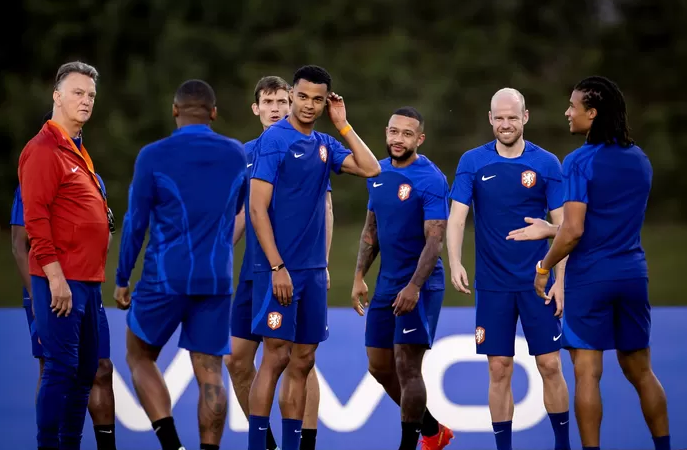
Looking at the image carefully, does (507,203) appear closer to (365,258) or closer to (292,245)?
(365,258)

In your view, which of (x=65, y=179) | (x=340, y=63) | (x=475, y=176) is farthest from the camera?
(x=340, y=63)

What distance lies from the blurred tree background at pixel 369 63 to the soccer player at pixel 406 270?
35.9 ft

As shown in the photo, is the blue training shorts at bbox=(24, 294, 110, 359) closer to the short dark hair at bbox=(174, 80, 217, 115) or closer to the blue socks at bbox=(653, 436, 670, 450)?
the short dark hair at bbox=(174, 80, 217, 115)

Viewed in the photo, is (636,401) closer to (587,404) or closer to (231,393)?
(587,404)

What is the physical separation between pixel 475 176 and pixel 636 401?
2365 millimetres

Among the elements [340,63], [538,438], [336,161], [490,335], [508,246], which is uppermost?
[340,63]

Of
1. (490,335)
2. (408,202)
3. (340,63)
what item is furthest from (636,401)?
(340,63)

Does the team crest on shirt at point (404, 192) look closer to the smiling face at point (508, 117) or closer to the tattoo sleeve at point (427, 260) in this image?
the tattoo sleeve at point (427, 260)

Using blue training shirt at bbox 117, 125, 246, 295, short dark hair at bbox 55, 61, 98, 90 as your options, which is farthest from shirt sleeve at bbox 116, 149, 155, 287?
short dark hair at bbox 55, 61, 98, 90

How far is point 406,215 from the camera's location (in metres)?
6.22

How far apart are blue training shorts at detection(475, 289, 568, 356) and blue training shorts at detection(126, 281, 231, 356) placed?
5.29ft

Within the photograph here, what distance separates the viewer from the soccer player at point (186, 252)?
511 centimetres

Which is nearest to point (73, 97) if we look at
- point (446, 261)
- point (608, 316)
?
point (608, 316)

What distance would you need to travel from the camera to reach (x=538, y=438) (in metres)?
7.21
